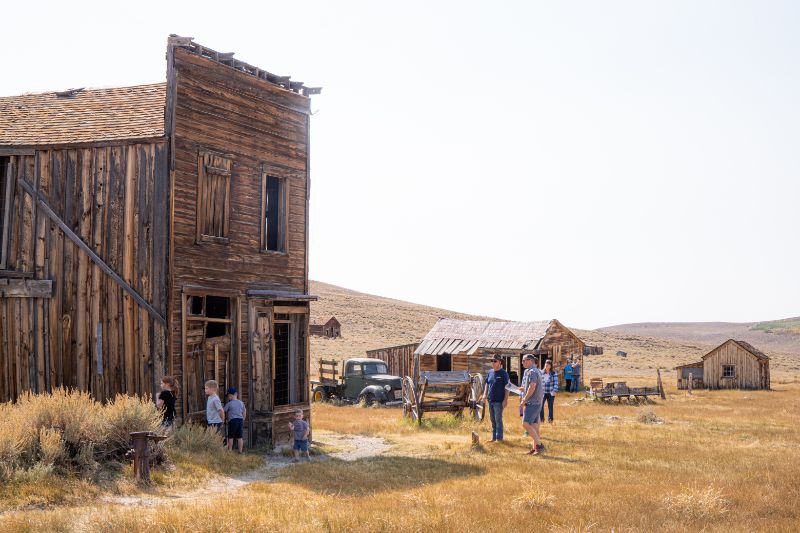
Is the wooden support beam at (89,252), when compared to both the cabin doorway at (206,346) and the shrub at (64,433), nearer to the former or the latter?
the cabin doorway at (206,346)

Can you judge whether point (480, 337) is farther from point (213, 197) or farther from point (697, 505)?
point (697, 505)

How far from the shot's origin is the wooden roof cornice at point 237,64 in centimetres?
1614

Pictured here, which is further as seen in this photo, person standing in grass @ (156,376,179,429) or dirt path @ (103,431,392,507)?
person standing in grass @ (156,376,179,429)

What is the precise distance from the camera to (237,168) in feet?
57.3

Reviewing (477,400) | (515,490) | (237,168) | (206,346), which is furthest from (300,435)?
(477,400)

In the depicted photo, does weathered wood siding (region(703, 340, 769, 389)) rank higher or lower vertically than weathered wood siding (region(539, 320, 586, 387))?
lower

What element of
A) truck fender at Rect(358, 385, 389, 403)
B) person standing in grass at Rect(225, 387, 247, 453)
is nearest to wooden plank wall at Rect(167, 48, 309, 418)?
person standing in grass at Rect(225, 387, 247, 453)

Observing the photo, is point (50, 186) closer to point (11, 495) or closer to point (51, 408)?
point (51, 408)

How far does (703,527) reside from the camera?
31.3 ft

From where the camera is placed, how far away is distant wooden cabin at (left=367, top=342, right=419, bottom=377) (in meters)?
41.2

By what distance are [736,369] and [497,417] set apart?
32.9 meters

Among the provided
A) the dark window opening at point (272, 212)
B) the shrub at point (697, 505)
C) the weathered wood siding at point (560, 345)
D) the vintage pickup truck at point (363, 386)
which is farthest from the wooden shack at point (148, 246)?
the weathered wood siding at point (560, 345)

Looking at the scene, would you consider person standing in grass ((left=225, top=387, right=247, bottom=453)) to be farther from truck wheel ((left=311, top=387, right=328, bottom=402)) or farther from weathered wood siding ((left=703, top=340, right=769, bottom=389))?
weathered wood siding ((left=703, top=340, right=769, bottom=389))

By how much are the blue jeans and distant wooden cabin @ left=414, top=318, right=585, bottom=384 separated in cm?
2083
